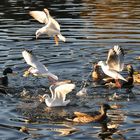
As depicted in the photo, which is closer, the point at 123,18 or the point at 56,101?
the point at 56,101

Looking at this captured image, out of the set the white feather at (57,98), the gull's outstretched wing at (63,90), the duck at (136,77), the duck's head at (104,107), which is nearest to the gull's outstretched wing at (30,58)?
the white feather at (57,98)

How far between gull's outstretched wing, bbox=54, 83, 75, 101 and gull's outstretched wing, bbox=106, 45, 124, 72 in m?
2.46

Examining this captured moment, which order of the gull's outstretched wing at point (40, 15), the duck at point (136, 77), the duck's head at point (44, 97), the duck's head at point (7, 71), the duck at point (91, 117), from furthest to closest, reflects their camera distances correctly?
the duck's head at point (7, 71) → the duck at point (136, 77) → the gull's outstretched wing at point (40, 15) → the duck's head at point (44, 97) → the duck at point (91, 117)

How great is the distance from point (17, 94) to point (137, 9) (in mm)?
21060

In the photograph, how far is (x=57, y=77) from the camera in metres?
19.6

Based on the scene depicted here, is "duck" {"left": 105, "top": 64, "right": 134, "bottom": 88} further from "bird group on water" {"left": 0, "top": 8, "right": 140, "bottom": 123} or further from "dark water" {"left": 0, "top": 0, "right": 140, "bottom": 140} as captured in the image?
"dark water" {"left": 0, "top": 0, "right": 140, "bottom": 140}

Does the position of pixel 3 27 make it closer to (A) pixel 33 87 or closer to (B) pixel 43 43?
(B) pixel 43 43

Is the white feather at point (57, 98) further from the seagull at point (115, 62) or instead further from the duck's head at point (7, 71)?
the duck's head at point (7, 71)

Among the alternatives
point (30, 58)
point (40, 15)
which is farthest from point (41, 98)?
point (40, 15)

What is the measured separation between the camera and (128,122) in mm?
15445

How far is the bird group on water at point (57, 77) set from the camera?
16141 mm

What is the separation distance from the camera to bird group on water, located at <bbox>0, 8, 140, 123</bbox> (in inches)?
635

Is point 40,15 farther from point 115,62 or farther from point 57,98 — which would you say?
point 57,98

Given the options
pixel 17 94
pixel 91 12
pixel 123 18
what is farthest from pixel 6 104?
pixel 91 12
